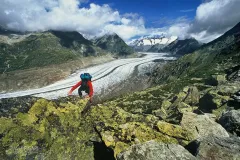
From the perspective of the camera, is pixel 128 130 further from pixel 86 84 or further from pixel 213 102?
pixel 213 102

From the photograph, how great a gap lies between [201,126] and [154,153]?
5.29m

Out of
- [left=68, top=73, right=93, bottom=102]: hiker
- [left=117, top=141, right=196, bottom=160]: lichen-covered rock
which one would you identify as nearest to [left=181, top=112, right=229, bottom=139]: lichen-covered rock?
[left=117, top=141, right=196, bottom=160]: lichen-covered rock

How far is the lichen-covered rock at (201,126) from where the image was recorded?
13.4 m

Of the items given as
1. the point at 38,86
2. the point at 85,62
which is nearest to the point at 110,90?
the point at 38,86

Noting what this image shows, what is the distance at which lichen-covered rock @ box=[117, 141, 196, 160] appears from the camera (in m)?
9.52

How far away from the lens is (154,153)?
31.6ft

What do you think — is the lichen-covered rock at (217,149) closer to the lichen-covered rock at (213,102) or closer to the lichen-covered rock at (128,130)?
the lichen-covered rock at (128,130)

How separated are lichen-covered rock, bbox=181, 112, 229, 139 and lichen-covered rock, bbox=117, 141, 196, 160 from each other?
11.6 feet

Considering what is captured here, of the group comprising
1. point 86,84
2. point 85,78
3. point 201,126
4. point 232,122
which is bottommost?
point 232,122

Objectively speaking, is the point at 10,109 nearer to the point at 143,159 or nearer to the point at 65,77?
the point at 143,159

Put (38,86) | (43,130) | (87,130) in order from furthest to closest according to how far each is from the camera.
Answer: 1. (38,86)
2. (87,130)
3. (43,130)

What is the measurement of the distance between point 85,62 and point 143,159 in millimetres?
173055

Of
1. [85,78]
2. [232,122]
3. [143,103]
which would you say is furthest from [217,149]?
[143,103]

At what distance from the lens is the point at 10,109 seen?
11.0m
